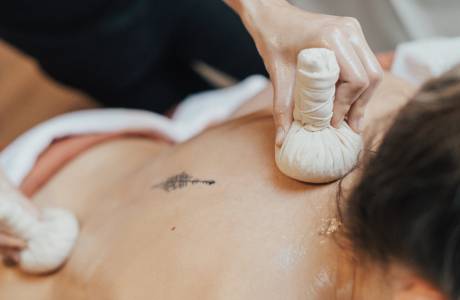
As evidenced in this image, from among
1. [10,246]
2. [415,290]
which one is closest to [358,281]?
[415,290]

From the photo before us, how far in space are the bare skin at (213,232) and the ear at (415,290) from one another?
92mm

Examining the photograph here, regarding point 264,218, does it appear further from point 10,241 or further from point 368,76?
point 10,241

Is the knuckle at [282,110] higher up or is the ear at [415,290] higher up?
the knuckle at [282,110]

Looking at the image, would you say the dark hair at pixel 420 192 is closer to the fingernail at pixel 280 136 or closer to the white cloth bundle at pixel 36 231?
the fingernail at pixel 280 136

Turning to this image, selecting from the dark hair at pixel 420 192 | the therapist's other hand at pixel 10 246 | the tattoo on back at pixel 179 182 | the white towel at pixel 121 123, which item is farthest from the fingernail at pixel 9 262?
the dark hair at pixel 420 192

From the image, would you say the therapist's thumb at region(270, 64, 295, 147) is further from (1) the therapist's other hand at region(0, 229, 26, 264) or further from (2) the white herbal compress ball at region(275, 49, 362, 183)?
(1) the therapist's other hand at region(0, 229, 26, 264)

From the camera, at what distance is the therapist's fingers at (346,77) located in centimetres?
67

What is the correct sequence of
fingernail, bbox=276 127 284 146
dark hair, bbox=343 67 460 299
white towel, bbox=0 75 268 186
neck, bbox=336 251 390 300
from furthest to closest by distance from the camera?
white towel, bbox=0 75 268 186
fingernail, bbox=276 127 284 146
neck, bbox=336 251 390 300
dark hair, bbox=343 67 460 299

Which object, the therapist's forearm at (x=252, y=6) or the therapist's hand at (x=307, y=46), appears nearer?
the therapist's hand at (x=307, y=46)

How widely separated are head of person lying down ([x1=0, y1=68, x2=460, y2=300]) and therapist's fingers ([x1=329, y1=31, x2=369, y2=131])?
0.15 feet

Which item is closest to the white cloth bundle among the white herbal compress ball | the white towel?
the white towel

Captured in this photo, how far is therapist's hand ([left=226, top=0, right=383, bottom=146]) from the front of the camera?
0.68 metres

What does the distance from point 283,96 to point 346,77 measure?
81 mm

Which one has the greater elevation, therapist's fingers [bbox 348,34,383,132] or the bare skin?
therapist's fingers [bbox 348,34,383,132]
